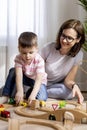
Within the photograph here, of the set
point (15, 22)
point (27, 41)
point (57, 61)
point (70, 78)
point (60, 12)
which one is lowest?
point (70, 78)

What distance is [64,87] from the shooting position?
6.37ft

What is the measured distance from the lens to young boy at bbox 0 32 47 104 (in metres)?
1.65

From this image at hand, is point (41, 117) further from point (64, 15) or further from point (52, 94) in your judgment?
point (64, 15)

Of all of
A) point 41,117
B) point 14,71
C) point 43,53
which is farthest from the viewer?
point 43,53

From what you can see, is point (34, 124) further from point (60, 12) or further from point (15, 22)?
point (60, 12)

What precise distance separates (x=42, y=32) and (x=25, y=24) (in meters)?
0.18

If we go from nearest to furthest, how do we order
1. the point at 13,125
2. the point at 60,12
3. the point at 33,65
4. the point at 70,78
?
the point at 13,125, the point at 33,65, the point at 70,78, the point at 60,12

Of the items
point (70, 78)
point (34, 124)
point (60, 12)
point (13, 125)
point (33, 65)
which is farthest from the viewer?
point (60, 12)

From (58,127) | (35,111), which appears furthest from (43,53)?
(58,127)

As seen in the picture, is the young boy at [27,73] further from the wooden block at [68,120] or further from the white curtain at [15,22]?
the white curtain at [15,22]

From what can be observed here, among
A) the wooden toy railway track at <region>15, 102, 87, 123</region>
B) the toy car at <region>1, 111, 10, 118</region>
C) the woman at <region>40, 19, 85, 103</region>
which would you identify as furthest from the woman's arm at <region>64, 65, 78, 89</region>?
the toy car at <region>1, 111, 10, 118</region>

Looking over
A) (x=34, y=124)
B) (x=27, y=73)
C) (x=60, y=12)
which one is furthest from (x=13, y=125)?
(x=60, y=12)

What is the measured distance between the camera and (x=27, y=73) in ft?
5.95

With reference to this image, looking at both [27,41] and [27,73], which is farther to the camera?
[27,73]
